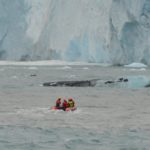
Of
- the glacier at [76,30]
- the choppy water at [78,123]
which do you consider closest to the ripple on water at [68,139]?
the choppy water at [78,123]

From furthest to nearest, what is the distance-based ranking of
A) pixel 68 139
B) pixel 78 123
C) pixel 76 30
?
pixel 76 30
pixel 78 123
pixel 68 139

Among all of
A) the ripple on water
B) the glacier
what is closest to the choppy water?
the ripple on water

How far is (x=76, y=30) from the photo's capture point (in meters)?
65.5

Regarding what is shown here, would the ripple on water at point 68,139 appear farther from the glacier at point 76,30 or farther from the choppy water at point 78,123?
the glacier at point 76,30

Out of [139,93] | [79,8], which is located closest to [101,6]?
[79,8]

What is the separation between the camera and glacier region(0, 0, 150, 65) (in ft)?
178

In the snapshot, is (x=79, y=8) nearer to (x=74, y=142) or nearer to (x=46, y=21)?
(x=46, y=21)

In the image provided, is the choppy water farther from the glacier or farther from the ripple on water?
the glacier

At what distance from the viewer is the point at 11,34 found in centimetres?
6781

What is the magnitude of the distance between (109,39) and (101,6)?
4.89 meters

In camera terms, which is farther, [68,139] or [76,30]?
[76,30]

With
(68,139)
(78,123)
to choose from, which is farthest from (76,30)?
(68,139)

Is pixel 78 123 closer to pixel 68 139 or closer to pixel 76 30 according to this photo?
pixel 68 139

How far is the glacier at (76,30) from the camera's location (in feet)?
178
